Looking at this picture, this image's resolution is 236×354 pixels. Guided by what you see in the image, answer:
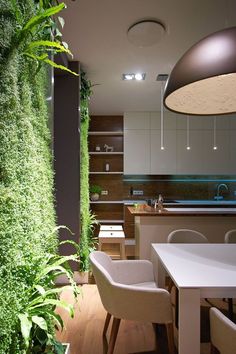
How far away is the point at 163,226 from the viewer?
3516 millimetres

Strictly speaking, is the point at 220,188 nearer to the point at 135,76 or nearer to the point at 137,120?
the point at 137,120

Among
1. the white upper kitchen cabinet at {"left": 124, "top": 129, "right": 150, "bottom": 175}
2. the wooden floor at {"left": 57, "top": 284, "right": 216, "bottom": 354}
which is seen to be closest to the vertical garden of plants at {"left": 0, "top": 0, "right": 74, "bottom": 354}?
the wooden floor at {"left": 57, "top": 284, "right": 216, "bottom": 354}

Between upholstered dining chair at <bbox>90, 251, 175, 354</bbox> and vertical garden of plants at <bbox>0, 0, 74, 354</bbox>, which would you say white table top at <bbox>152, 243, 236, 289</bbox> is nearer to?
upholstered dining chair at <bbox>90, 251, 175, 354</bbox>

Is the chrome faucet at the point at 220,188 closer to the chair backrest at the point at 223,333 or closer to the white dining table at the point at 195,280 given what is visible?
the white dining table at the point at 195,280

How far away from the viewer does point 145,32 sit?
2.65 meters

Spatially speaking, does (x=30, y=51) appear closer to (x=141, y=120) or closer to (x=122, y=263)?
(x=122, y=263)

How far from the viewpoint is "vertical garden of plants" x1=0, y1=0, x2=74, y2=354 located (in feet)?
3.62

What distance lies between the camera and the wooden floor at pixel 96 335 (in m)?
2.11

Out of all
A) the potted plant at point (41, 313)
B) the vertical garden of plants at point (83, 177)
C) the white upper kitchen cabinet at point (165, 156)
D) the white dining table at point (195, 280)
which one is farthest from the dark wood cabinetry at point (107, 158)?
the potted plant at point (41, 313)

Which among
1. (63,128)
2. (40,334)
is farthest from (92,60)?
(40,334)

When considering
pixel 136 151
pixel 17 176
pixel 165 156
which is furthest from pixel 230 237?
pixel 136 151

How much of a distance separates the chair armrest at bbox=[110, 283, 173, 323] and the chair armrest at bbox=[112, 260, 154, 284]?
53 cm

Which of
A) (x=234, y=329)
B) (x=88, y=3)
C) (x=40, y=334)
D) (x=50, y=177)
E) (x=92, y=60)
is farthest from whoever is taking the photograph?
(x=92, y=60)

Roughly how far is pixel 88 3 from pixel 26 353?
2524mm
